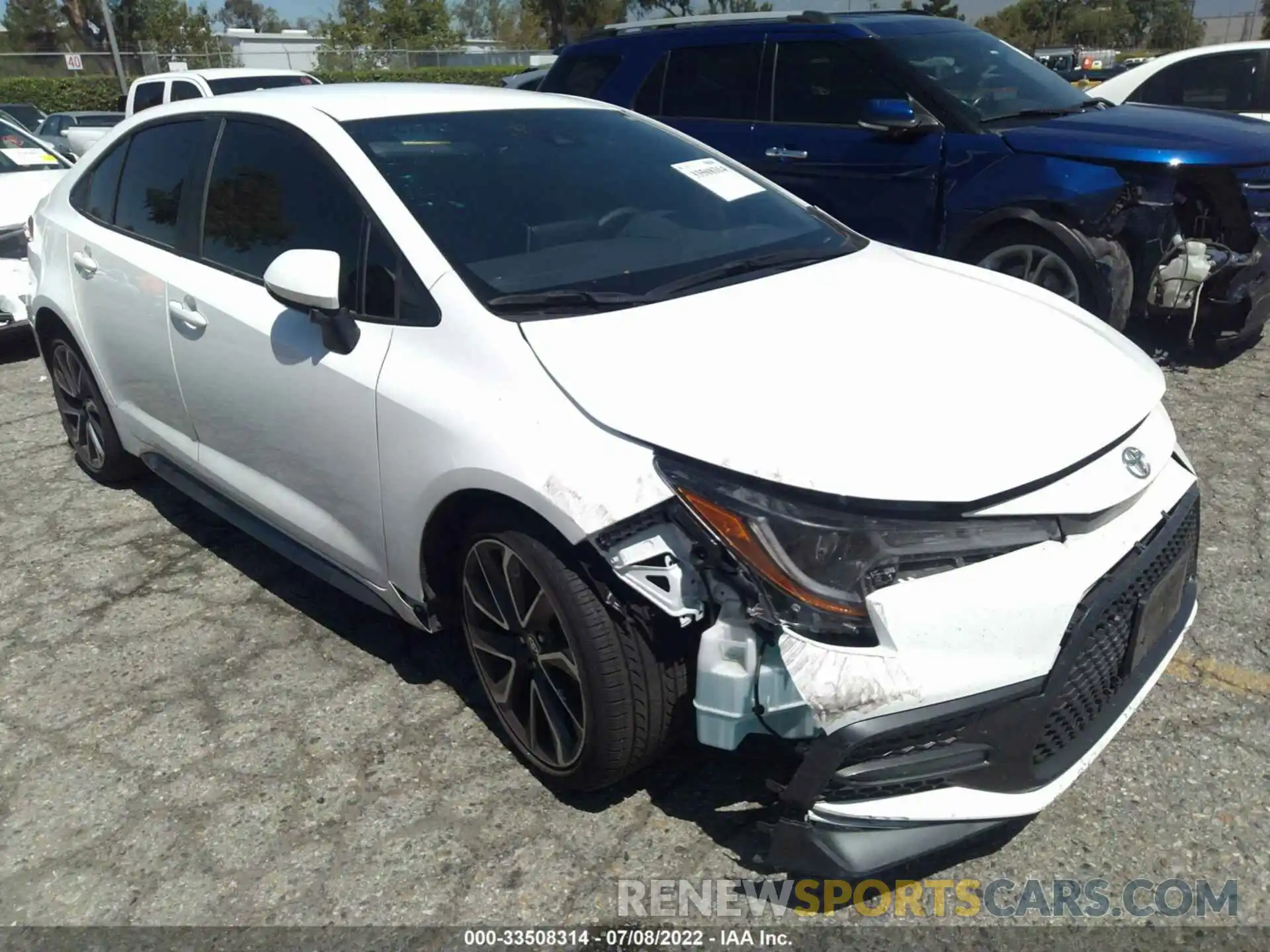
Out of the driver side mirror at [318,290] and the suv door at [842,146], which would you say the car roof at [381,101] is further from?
the suv door at [842,146]

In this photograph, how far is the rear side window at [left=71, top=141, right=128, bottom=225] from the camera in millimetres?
4016

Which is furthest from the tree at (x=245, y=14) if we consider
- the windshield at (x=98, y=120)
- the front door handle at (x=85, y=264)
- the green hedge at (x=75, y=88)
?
the front door handle at (x=85, y=264)

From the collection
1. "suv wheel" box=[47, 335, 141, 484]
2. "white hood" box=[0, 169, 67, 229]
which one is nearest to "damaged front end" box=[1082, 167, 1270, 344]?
"suv wheel" box=[47, 335, 141, 484]

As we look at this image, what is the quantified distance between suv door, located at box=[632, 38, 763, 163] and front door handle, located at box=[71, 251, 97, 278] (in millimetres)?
3614

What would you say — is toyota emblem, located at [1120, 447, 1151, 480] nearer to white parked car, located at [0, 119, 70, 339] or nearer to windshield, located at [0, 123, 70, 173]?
white parked car, located at [0, 119, 70, 339]

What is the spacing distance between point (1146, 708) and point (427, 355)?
2163mm

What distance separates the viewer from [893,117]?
214 inches

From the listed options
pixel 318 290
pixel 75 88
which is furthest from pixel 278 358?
pixel 75 88

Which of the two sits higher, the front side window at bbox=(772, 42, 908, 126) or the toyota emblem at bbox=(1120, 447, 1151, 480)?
the front side window at bbox=(772, 42, 908, 126)

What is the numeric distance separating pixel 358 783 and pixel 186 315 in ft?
5.29

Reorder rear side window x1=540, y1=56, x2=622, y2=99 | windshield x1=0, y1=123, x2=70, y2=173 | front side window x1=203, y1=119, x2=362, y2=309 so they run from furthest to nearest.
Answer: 1. windshield x1=0, y1=123, x2=70, y2=173
2. rear side window x1=540, y1=56, x2=622, y2=99
3. front side window x1=203, y1=119, x2=362, y2=309

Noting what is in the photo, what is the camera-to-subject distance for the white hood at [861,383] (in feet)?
6.81

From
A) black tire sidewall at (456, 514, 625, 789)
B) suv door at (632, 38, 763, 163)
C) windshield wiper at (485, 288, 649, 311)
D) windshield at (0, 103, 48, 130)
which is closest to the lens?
black tire sidewall at (456, 514, 625, 789)

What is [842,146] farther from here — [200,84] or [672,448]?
[200,84]
